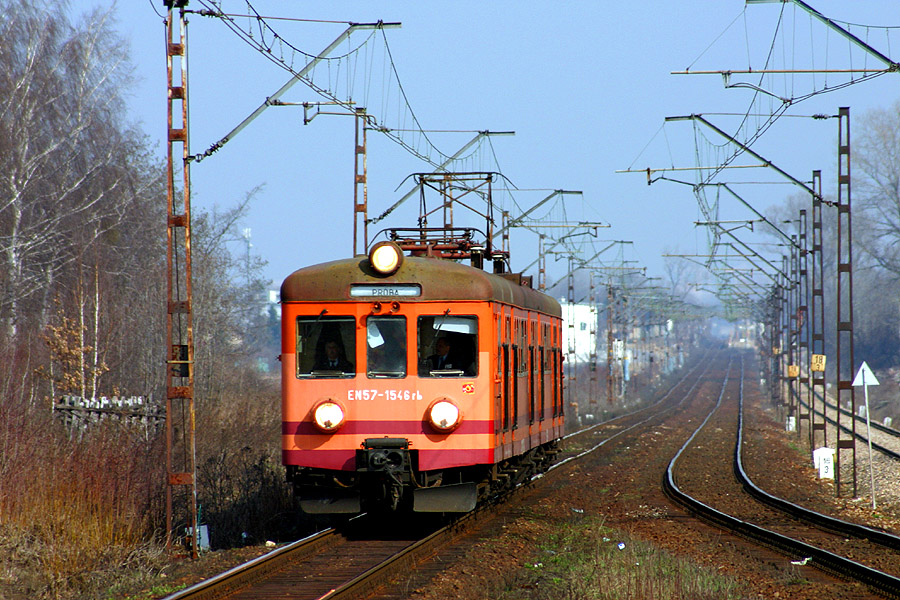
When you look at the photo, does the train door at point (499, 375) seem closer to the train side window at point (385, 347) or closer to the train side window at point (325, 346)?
the train side window at point (385, 347)

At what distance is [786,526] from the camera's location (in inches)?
548

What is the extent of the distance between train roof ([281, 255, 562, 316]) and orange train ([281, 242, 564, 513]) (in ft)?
0.04

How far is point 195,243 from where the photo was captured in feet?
103

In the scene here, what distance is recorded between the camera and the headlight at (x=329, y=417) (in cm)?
1116

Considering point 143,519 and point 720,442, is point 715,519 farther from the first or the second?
point 720,442

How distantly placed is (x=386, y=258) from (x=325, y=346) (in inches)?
45.7

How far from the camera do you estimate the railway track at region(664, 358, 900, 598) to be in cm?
1053

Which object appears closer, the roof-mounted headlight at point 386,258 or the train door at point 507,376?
the roof-mounted headlight at point 386,258

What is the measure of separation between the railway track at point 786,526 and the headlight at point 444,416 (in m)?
3.79

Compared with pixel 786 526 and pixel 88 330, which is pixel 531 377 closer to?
pixel 786 526

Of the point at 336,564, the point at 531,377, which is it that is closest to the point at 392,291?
the point at 336,564

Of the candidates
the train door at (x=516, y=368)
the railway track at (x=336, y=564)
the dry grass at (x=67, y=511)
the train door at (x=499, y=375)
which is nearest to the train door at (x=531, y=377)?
the train door at (x=516, y=368)

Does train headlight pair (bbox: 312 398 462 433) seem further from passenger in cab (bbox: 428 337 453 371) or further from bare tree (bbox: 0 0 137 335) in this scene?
bare tree (bbox: 0 0 137 335)

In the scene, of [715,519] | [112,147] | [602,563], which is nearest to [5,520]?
[602,563]
